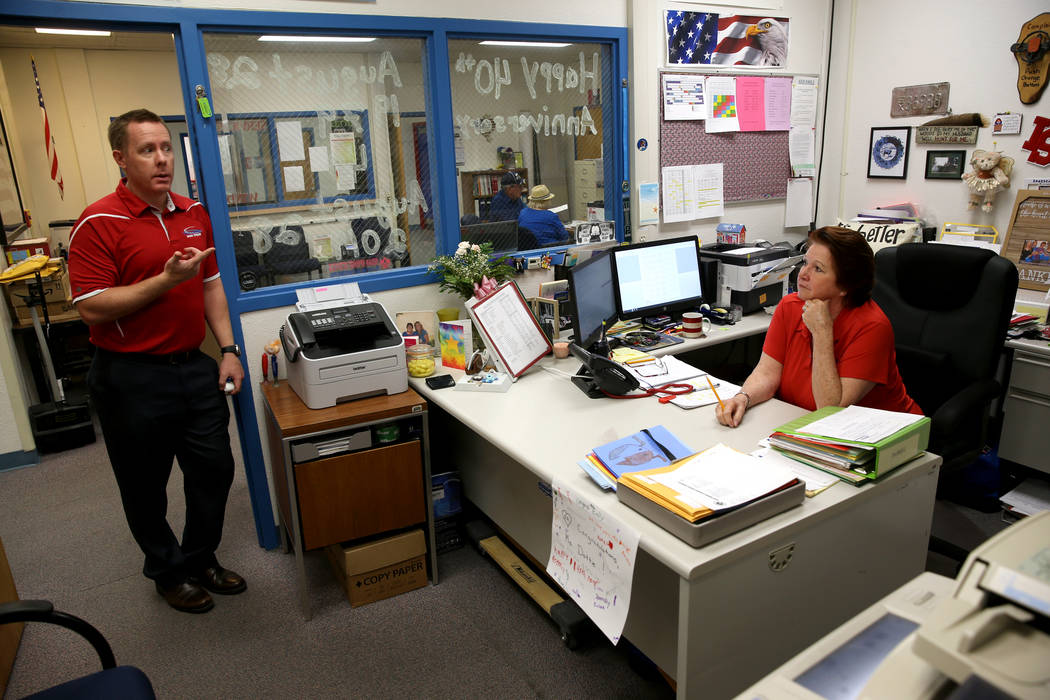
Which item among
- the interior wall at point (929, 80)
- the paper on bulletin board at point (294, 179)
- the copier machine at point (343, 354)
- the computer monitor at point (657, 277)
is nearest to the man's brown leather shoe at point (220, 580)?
the copier machine at point (343, 354)

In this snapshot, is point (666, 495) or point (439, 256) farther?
point (439, 256)

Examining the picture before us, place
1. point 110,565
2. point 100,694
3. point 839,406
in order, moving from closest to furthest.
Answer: point 100,694, point 839,406, point 110,565

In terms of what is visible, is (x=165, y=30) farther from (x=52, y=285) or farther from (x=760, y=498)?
(x=52, y=285)

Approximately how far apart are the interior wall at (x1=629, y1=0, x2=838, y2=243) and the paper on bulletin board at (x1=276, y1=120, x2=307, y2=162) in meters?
1.62

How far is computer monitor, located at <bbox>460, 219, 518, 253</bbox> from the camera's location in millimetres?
3174

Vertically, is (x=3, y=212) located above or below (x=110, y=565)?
above

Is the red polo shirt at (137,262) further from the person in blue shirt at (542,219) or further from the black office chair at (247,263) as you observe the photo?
the person in blue shirt at (542,219)

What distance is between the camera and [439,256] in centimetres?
304

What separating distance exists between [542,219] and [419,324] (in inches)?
36.3

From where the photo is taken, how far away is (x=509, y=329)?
8.56 feet

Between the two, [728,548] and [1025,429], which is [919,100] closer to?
[1025,429]

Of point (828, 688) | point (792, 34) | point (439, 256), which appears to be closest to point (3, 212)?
point (439, 256)

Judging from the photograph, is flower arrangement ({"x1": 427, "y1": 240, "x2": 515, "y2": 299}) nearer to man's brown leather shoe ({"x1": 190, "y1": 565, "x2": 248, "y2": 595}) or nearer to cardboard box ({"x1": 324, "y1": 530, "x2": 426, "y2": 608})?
cardboard box ({"x1": 324, "y1": 530, "x2": 426, "y2": 608})

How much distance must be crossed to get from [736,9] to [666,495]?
10.2 ft
